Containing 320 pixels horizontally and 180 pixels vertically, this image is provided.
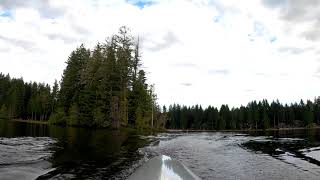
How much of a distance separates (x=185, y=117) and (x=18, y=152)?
131 meters

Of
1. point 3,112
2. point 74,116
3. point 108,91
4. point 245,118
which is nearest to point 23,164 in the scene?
point 108,91

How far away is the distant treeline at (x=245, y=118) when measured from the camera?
5581 inches

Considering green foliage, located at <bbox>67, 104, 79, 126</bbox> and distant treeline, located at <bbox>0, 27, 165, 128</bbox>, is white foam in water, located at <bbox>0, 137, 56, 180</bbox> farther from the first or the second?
green foliage, located at <bbox>67, 104, 79, 126</bbox>

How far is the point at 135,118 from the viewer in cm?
5753

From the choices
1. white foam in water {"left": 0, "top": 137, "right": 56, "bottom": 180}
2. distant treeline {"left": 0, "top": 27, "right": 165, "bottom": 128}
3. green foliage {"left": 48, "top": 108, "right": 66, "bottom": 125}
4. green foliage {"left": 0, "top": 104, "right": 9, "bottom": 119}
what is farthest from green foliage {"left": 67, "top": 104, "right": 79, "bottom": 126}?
green foliage {"left": 0, "top": 104, "right": 9, "bottom": 119}

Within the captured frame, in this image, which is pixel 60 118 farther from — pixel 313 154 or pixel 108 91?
pixel 313 154

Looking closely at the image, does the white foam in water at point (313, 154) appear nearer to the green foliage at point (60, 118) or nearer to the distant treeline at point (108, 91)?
the distant treeline at point (108, 91)

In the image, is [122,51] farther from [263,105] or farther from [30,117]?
[263,105]

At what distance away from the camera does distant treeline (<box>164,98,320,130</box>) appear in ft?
465

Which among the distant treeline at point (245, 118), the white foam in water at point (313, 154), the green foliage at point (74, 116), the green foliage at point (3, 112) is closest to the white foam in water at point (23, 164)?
the white foam in water at point (313, 154)

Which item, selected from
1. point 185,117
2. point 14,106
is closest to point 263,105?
point 185,117

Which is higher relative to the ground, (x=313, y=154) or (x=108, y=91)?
(x=108, y=91)

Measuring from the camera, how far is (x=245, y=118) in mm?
144750

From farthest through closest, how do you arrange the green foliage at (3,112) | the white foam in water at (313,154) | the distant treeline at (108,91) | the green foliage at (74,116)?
the green foliage at (3,112)
the green foliage at (74,116)
the distant treeline at (108,91)
the white foam in water at (313,154)
